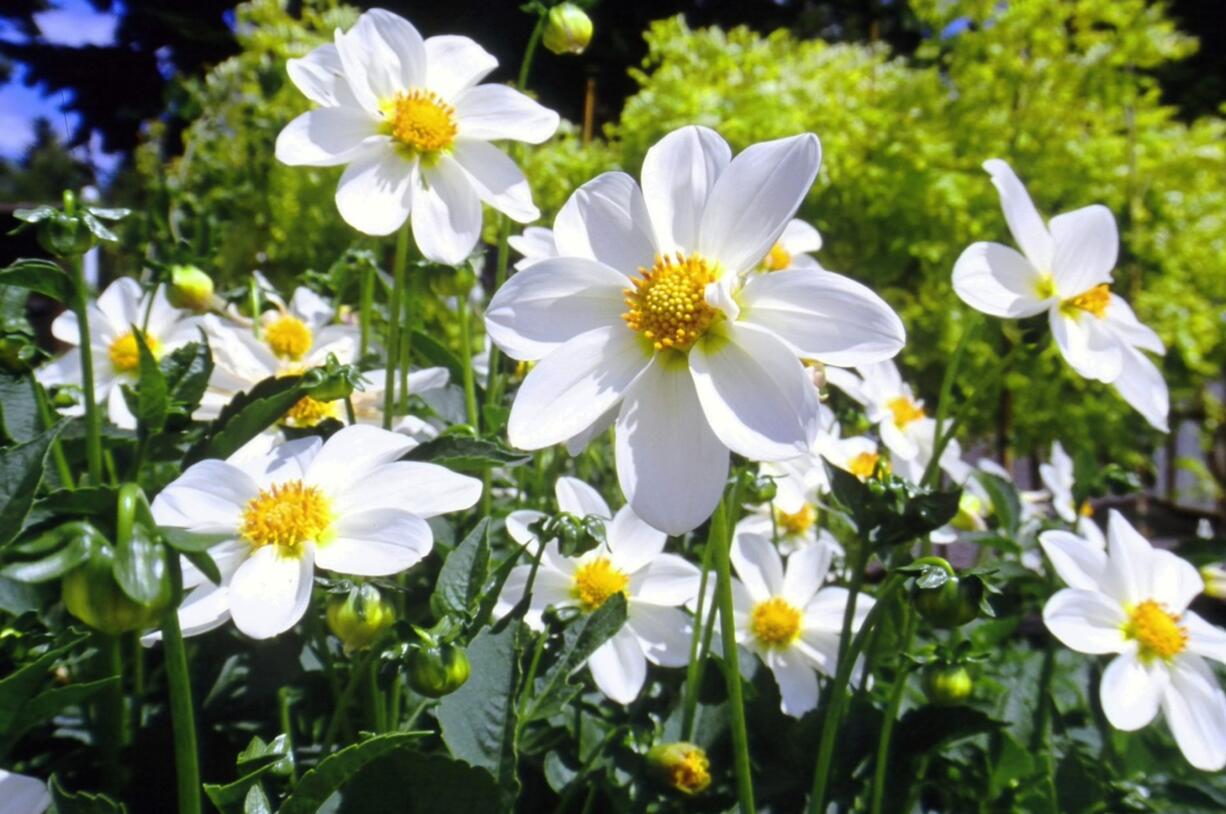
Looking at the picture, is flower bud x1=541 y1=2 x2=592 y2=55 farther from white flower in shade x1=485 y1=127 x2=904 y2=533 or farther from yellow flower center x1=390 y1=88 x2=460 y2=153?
white flower in shade x1=485 y1=127 x2=904 y2=533

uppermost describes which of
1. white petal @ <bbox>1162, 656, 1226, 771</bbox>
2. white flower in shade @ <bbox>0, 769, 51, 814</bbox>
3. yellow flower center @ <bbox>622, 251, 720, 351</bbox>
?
yellow flower center @ <bbox>622, 251, 720, 351</bbox>

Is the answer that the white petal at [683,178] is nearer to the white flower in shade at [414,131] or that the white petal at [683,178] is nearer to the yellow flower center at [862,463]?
the white flower in shade at [414,131]

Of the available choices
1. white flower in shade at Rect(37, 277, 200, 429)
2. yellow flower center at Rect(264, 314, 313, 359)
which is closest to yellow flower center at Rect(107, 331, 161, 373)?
white flower in shade at Rect(37, 277, 200, 429)

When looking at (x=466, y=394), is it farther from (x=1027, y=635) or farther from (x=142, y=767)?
(x=1027, y=635)

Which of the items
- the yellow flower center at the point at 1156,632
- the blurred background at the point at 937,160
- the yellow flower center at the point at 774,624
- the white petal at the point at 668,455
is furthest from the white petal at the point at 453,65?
the blurred background at the point at 937,160

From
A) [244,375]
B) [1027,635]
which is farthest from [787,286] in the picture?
[1027,635]
